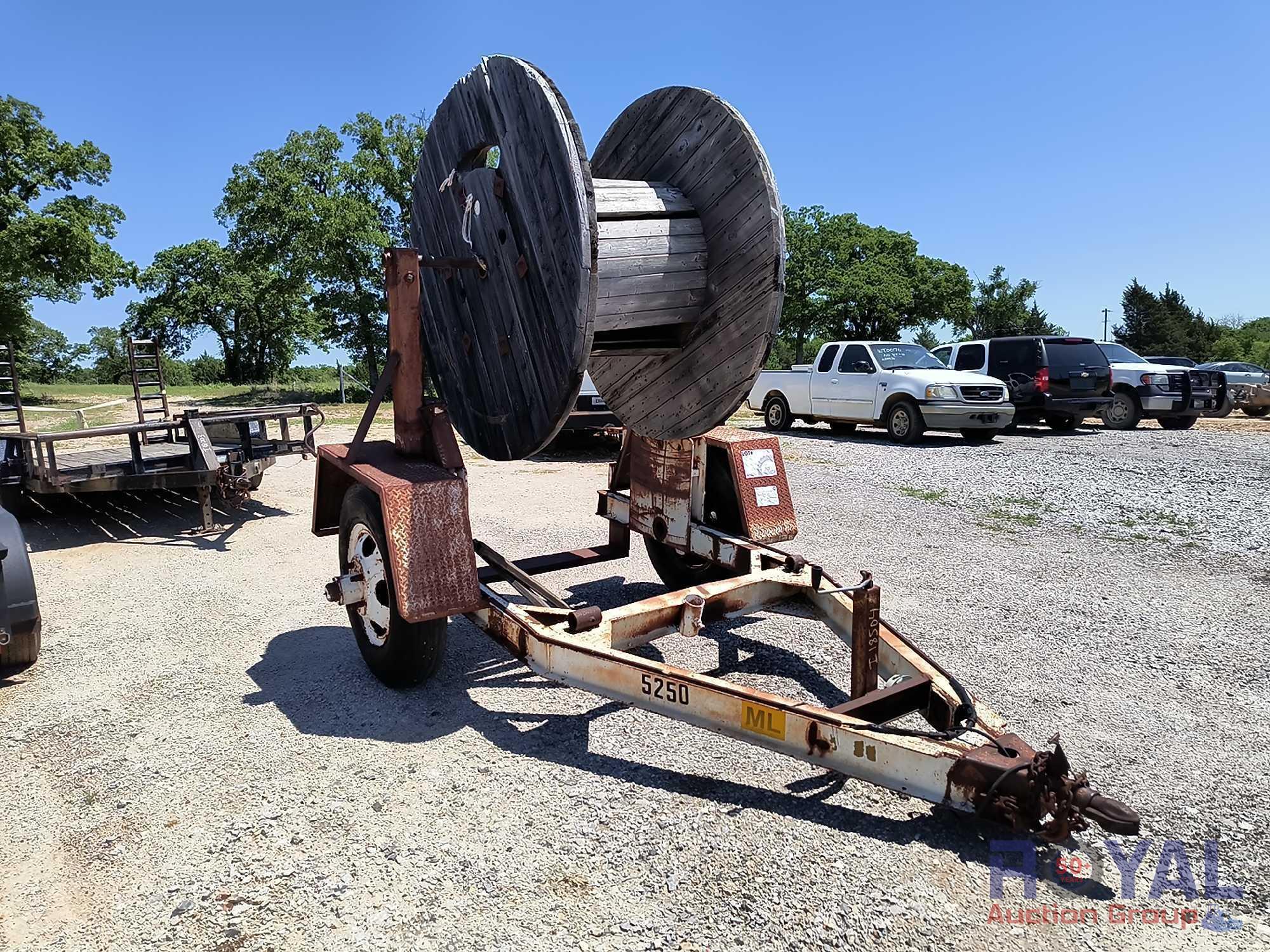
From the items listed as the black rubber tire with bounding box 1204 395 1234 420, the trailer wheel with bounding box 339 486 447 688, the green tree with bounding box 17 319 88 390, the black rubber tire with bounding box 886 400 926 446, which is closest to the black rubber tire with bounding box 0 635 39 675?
the trailer wheel with bounding box 339 486 447 688

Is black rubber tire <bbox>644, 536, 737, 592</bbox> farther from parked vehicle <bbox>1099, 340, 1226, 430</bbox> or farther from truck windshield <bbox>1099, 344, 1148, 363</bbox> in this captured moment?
truck windshield <bbox>1099, 344, 1148, 363</bbox>

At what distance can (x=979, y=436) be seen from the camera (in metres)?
16.0

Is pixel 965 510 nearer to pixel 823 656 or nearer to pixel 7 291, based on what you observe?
pixel 823 656

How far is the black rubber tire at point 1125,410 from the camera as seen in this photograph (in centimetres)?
1733

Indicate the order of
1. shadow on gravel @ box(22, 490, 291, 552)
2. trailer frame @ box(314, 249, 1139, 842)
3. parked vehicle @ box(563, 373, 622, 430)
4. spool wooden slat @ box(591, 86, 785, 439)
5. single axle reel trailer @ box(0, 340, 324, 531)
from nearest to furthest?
trailer frame @ box(314, 249, 1139, 842), spool wooden slat @ box(591, 86, 785, 439), single axle reel trailer @ box(0, 340, 324, 531), shadow on gravel @ box(22, 490, 291, 552), parked vehicle @ box(563, 373, 622, 430)

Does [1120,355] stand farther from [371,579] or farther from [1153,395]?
[371,579]

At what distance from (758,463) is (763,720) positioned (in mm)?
2180

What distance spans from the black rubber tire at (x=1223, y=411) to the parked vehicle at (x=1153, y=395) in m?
2.80

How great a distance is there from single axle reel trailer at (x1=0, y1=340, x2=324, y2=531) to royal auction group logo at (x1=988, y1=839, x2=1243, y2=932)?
21.9 feet

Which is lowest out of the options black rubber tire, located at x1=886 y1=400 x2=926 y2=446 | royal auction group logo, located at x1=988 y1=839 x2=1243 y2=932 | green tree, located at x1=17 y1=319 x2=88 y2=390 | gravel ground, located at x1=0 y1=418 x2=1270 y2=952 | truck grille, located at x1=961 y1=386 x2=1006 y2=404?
royal auction group logo, located at x1=988 y1=839 x2=1243 y2=932

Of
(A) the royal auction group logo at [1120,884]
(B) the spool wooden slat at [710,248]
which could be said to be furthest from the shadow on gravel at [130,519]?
(A) the royal auction group logo at [1120,884]

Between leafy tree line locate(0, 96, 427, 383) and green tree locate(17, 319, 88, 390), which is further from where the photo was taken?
green tree locate(17, 319, 88, 390)

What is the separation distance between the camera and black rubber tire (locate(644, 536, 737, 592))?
218 inches

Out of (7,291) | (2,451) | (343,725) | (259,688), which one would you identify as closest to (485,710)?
(343,725)
